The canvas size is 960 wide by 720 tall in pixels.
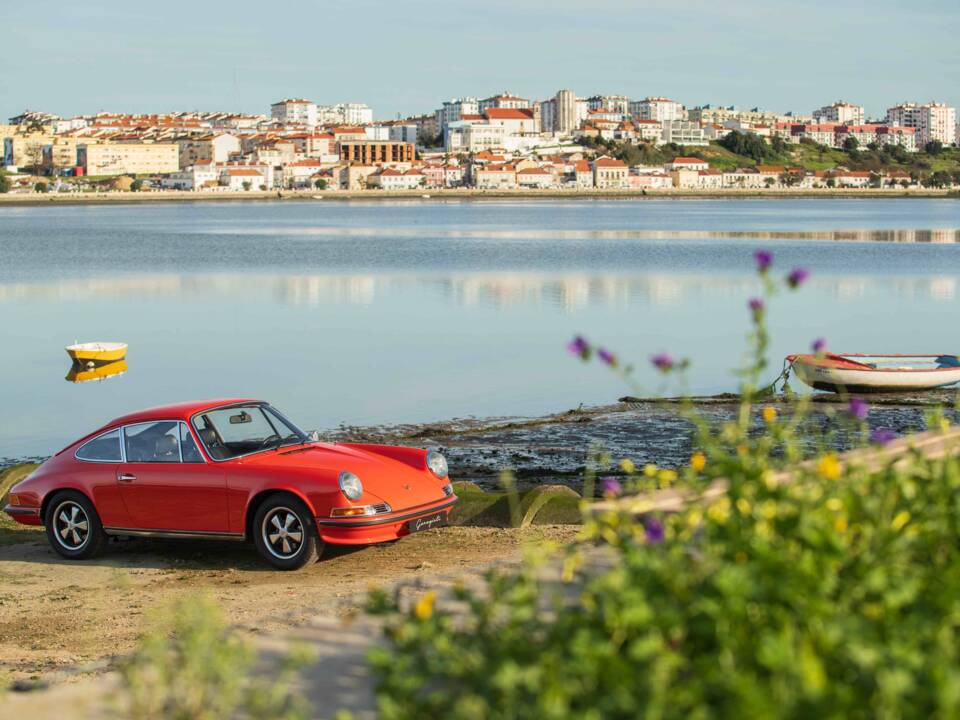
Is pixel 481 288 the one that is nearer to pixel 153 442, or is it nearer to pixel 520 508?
pixel 520 508

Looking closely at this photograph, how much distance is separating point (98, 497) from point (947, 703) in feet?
28.1

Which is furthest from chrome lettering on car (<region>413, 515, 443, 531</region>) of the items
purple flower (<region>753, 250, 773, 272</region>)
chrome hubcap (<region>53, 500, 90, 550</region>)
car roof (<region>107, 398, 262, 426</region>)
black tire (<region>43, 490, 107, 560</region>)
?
purple flower (<region>753, 250, 773, 272</region>)

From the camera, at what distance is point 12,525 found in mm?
13242

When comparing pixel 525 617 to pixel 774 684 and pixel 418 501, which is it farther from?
pixel 418 501

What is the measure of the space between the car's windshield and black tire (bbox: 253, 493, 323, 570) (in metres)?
0.59

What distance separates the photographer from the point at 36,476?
37.3 ft

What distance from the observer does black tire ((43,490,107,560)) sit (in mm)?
11125

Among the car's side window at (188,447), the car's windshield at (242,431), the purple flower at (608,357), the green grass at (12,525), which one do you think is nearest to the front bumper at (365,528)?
the car's windshield at (242,431)

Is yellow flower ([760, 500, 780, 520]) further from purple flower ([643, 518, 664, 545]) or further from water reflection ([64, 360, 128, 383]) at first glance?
water reflection ([64, 360, 128, 383])

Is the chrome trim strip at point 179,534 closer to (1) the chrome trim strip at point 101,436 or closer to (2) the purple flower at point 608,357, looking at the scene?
(1) the chrome trim strip at point 101,436

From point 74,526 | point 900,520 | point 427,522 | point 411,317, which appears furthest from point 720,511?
point 411,317

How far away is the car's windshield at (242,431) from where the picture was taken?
1077 cm

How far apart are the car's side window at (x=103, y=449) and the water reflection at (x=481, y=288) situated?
29968mm

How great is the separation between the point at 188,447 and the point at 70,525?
141cm
